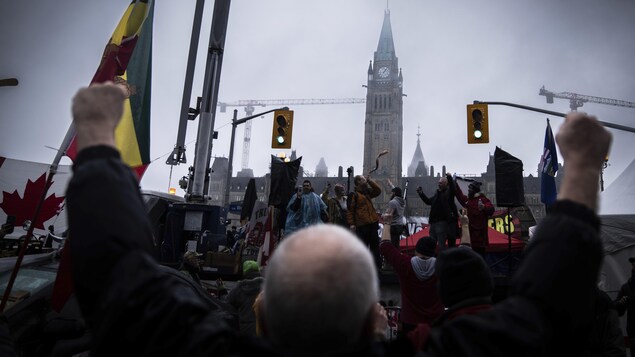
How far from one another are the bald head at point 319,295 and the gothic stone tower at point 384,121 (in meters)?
109

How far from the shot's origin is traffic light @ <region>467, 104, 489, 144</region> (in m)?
14.4

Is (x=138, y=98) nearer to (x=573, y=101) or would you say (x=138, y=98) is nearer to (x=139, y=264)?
(x=139, y=264)

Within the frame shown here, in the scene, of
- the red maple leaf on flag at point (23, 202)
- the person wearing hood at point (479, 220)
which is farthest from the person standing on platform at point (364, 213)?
the red maple leaf on flag at point (23, 202)

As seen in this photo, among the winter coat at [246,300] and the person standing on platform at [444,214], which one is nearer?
the winter coat at [246,300]

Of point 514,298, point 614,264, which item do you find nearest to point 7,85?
point 514,298

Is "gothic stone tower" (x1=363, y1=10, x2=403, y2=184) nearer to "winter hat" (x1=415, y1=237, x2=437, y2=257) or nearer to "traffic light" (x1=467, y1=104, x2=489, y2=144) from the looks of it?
"traffic light" (x1=467, y1=104, x2=489, y2=144)

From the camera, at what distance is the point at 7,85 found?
6984mm

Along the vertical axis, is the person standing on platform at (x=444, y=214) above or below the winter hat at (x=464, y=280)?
above

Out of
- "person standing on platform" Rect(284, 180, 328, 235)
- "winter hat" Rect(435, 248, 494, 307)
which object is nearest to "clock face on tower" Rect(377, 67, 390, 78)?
"person standing on platform" Rect(284, 180, 328, 235)

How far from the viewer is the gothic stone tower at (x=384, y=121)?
11494 cm

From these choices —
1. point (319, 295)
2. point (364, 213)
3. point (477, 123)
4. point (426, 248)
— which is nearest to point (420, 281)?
point (426, 248)

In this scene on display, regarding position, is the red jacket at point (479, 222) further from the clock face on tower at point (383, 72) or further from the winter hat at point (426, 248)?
the clock face on tower at point (383, 72)

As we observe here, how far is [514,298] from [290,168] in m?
9.10

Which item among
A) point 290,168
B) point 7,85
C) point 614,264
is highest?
point 7,85
